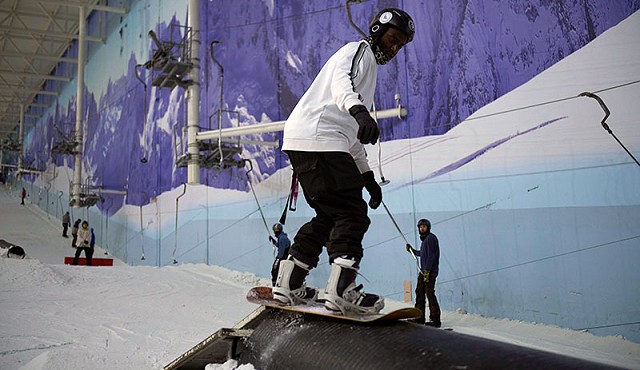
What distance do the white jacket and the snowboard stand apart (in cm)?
68

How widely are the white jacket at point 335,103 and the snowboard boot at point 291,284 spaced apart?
53 cm

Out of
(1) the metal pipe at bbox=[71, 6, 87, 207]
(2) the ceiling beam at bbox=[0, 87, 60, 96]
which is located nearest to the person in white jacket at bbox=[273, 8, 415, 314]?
(1) the metal pipe at bbox=[71, 6, 87, 207]

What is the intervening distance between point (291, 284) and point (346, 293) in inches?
13.4

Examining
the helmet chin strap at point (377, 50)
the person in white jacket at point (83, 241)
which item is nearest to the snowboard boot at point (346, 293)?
the helmet chin strap at point (377, 50)

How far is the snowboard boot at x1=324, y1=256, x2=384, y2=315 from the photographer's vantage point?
1.95 metres

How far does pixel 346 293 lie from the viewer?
198 cm

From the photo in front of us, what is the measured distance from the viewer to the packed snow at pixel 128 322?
2986 millimetres

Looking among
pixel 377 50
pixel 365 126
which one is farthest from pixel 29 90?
pixel 365 126

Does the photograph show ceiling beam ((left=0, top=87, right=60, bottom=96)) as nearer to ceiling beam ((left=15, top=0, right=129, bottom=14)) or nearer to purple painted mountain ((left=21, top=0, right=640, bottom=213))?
ceiling beam ((left=15, top=0, right=129, bottom=14))

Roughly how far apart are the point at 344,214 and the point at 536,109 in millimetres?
4649

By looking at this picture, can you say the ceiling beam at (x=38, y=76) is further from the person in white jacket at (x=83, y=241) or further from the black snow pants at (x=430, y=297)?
the black snow pants at (x=430, y=297)

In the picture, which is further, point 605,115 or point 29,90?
point 29,90

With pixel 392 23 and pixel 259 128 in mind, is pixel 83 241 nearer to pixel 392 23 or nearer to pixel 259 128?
pixel 259 128

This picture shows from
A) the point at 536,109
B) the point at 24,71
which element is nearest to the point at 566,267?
the point at 536,109
